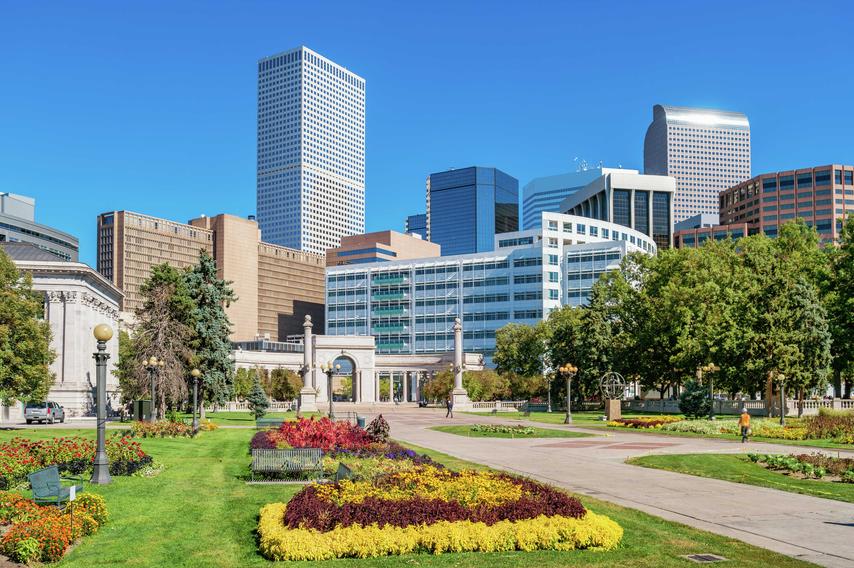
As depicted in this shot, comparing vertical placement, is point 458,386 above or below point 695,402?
below

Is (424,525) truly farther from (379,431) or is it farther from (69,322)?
(69,322)

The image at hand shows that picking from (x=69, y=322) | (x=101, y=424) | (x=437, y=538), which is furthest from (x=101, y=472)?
(x=69, y=322)

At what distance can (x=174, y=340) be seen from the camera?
6309 cm

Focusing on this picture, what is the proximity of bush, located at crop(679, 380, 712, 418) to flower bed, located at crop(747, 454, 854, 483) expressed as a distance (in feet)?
103

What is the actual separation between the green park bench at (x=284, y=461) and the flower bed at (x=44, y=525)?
6.98 metres

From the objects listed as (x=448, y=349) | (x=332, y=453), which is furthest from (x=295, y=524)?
(x=448, y=349)

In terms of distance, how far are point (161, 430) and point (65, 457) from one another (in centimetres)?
1548

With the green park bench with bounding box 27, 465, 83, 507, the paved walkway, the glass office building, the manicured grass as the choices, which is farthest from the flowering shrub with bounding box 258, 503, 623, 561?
the glass office building

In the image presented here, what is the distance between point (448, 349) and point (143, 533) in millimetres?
129565

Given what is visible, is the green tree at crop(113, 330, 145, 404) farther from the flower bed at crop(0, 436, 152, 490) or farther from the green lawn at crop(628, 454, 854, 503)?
the green lawn at crop(628, 454, 854, 503)

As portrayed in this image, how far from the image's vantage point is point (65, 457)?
25.0 m

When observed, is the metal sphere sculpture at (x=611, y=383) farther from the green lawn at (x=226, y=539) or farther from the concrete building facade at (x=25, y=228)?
the concrete building facade at (x=25, y=228)

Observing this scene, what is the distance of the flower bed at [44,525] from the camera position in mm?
13648

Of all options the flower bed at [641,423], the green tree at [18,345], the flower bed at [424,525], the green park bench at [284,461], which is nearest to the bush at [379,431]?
the green park bench at [284,461]
